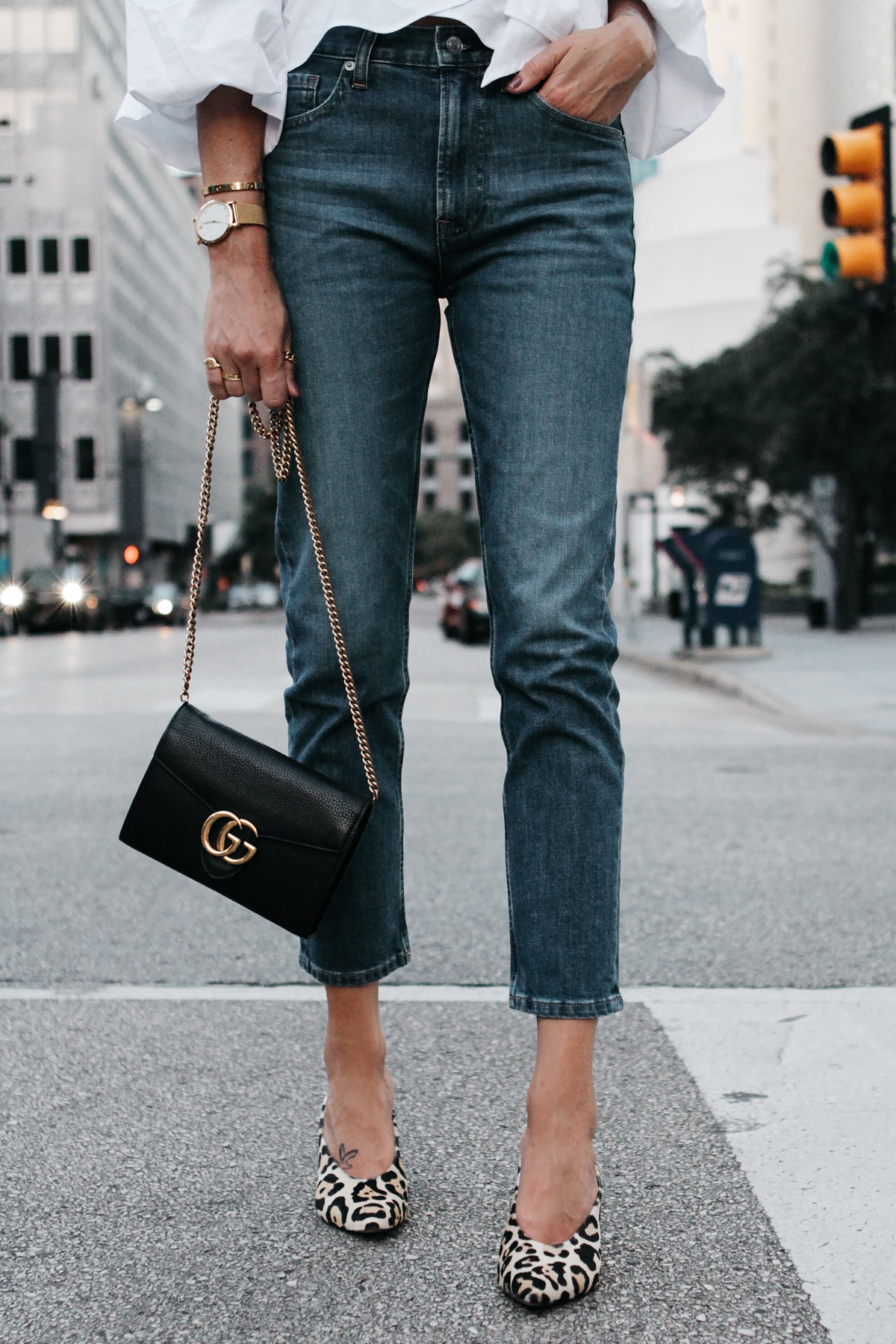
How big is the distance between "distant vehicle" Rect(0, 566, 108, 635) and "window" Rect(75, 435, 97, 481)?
2355 cm

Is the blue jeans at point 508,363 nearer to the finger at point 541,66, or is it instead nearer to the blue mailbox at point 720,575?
the finger at point 541,66

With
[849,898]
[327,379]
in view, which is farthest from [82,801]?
[327,379]

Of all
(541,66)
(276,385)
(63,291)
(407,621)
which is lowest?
(407,621)

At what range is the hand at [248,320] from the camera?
1759 millimetres

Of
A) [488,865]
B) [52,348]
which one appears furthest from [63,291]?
[488,865]

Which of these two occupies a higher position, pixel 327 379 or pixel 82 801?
pixel 327 379

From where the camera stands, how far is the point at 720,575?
1627 cm

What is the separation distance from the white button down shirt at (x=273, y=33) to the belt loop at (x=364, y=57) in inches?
0.8

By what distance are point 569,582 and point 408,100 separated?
2.02ft

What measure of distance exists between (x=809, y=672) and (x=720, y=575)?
9.20 feet

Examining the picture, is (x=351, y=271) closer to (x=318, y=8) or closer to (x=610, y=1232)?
(x=318, y=8)

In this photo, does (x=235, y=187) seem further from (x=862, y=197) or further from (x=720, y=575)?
(x=720, y=575)

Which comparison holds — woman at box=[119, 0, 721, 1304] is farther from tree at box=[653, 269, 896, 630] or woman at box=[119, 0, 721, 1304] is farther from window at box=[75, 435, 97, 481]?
window at box=[75, 435, 97, 481]

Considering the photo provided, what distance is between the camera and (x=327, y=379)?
5.87 feet
